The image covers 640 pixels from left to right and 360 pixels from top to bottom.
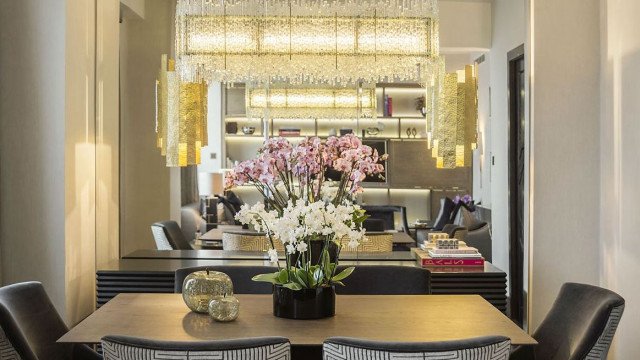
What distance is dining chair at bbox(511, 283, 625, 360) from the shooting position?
297 cm

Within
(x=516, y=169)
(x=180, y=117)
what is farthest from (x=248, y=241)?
(x=516, y=169)

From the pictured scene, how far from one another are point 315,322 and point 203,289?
0.45 meters

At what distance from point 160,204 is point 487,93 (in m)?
4.06

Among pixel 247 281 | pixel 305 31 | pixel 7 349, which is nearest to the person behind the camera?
pixel 7 349

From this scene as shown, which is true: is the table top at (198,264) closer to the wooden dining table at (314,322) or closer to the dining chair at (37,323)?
the wooden dining table at (314,322)

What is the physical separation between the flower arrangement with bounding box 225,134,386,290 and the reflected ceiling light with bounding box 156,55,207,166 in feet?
10.1

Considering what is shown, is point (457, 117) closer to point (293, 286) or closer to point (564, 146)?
point (564, 146)

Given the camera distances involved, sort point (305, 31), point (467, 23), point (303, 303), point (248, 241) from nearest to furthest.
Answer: point (303, 303) < point (305, 31) < point (248, 241) < point (467, 23)

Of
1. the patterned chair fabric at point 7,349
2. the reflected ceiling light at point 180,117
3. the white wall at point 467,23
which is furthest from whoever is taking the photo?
the white wall at point 467,23

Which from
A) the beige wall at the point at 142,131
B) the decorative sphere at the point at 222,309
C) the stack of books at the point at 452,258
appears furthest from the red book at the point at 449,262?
the beige wall at the point at 142,131

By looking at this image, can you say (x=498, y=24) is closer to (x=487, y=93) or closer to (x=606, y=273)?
(x=487, y=93)

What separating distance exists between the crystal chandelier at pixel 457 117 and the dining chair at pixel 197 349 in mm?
4358

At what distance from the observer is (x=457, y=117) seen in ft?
21.8

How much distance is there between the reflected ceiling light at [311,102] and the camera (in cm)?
1001
